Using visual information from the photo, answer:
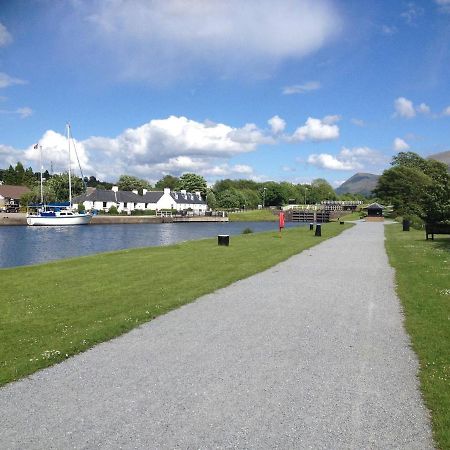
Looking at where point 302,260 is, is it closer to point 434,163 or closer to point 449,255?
point 449,255

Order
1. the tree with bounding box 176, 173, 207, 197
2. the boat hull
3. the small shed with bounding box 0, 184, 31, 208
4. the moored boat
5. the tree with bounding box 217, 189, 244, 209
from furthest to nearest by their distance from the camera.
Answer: the tree with bounding box 176, 173, 207, 197 → the tree with bounding box 217, 189, 244, 209 → the small shed with bounding box 0, 184, 31, 208 → the moored boat → the boat hull

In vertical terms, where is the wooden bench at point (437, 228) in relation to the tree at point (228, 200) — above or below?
below

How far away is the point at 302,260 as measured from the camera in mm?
20875

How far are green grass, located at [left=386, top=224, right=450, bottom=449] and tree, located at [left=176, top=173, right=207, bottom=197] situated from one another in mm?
136498

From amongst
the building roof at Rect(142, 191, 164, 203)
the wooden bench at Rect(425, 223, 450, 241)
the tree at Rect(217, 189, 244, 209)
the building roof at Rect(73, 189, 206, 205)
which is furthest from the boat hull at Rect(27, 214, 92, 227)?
the wooden bench at Rect(425, 223, 450, 241)

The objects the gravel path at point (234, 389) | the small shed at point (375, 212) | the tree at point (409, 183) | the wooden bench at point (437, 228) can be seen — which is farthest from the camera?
the small shed at point (375, 212)

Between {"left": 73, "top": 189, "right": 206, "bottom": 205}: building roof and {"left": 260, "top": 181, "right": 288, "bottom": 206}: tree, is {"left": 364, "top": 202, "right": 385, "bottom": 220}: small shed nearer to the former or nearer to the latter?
{"left": 73, "top": 189, "right": 206, "bottom": 205}: building roof

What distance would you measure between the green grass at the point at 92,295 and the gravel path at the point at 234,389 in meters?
0.53

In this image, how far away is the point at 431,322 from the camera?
9781 millimetres

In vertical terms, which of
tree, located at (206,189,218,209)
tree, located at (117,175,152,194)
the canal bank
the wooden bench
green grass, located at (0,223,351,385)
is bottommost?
the canal bank

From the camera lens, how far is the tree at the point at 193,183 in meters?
155

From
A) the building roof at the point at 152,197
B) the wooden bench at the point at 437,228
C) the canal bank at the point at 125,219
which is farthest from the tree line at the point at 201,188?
the wooden bench at the point at 437,228

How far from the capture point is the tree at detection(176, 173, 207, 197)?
510 feet

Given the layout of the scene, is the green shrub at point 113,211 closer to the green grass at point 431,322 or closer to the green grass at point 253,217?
the green grass at point 253,217
